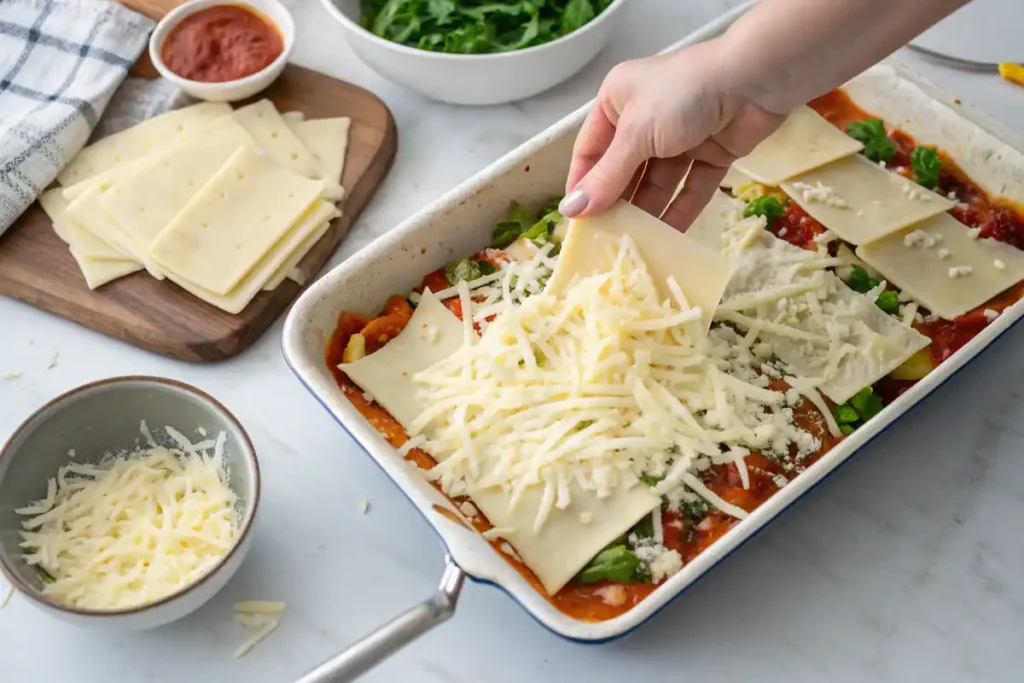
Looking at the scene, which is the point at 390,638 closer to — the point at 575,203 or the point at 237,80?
the point at 575,203

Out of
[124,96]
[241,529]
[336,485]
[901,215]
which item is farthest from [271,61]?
[901,215]

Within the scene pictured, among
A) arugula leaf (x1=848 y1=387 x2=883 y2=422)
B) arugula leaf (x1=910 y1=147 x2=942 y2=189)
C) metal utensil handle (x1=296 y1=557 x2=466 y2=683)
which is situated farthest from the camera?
arugula leaf (x1=910 y1=147 x2=942 y2=189)

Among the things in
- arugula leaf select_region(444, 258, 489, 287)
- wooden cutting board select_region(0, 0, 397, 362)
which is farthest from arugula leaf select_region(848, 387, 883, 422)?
wooden cutting board select_region(0, 0, 397, 362)

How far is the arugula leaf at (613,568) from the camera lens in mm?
1595

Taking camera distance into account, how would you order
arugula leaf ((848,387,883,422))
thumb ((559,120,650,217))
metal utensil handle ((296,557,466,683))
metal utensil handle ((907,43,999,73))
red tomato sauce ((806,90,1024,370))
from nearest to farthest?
metal utensil handle ((296,557,466,683))
thumb ((559,120,650,217))
arugula leaf ((848,387,883,422))
red tomato sauce ((806,90,1024,370))
metal utensil handle ((907,43,999,73))

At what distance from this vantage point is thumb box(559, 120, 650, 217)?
5.57 feet

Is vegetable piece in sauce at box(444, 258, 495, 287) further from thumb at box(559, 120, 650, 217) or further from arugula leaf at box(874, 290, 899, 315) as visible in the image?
arugula leaf at box(874, 290, 899, 315)

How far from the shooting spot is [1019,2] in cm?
270

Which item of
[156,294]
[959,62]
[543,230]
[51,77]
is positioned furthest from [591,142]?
[51,77]

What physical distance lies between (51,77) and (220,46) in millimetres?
426

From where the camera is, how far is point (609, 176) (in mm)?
1713

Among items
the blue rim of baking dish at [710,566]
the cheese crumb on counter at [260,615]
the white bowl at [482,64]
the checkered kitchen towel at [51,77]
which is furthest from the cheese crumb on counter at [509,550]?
the checkered kitchen towel at [51,77]

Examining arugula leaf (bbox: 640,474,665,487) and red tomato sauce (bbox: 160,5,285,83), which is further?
red tomato sauce (bbox: 160,5,285,83)

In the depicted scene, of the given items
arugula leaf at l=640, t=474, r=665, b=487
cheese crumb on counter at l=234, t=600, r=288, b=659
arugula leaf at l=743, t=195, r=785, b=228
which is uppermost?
arugula leaf at l=743, t=195, r=785, b=228
